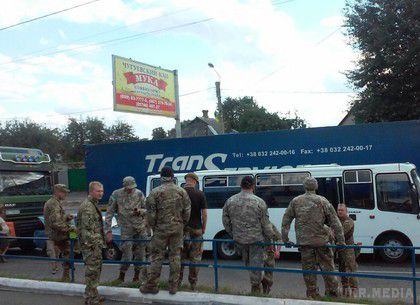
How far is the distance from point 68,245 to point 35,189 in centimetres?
621

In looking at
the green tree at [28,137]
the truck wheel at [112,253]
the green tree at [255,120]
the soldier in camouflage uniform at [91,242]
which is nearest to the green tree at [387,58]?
the truck wheel at [112,253]

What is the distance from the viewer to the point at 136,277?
7676 mm

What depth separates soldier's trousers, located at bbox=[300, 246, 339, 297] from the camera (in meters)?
6.36

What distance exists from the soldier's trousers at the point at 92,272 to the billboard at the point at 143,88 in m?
14.4

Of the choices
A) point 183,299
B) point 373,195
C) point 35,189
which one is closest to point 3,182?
point 35,189

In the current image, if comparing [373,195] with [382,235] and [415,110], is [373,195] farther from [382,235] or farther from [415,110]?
[415,110]

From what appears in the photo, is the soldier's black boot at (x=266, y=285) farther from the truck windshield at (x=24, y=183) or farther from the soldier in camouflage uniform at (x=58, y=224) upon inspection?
the truck windshield at (x=24, y=183)

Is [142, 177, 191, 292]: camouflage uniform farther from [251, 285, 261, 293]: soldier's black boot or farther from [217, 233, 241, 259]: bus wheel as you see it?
[217, 233, 241, 259]: bus wheel

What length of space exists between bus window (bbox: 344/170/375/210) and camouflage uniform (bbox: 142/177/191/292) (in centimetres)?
563

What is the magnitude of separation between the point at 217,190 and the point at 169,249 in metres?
5.53

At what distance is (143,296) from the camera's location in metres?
6.80

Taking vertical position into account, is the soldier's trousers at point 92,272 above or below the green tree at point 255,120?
below

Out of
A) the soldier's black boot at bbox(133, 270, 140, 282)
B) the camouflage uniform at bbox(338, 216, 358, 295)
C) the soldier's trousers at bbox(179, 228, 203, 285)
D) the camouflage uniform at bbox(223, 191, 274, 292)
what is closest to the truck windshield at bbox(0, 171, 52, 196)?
the soldier's black boot at bbox(133, 270, 140, 282)

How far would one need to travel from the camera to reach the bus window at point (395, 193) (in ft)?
34.7
